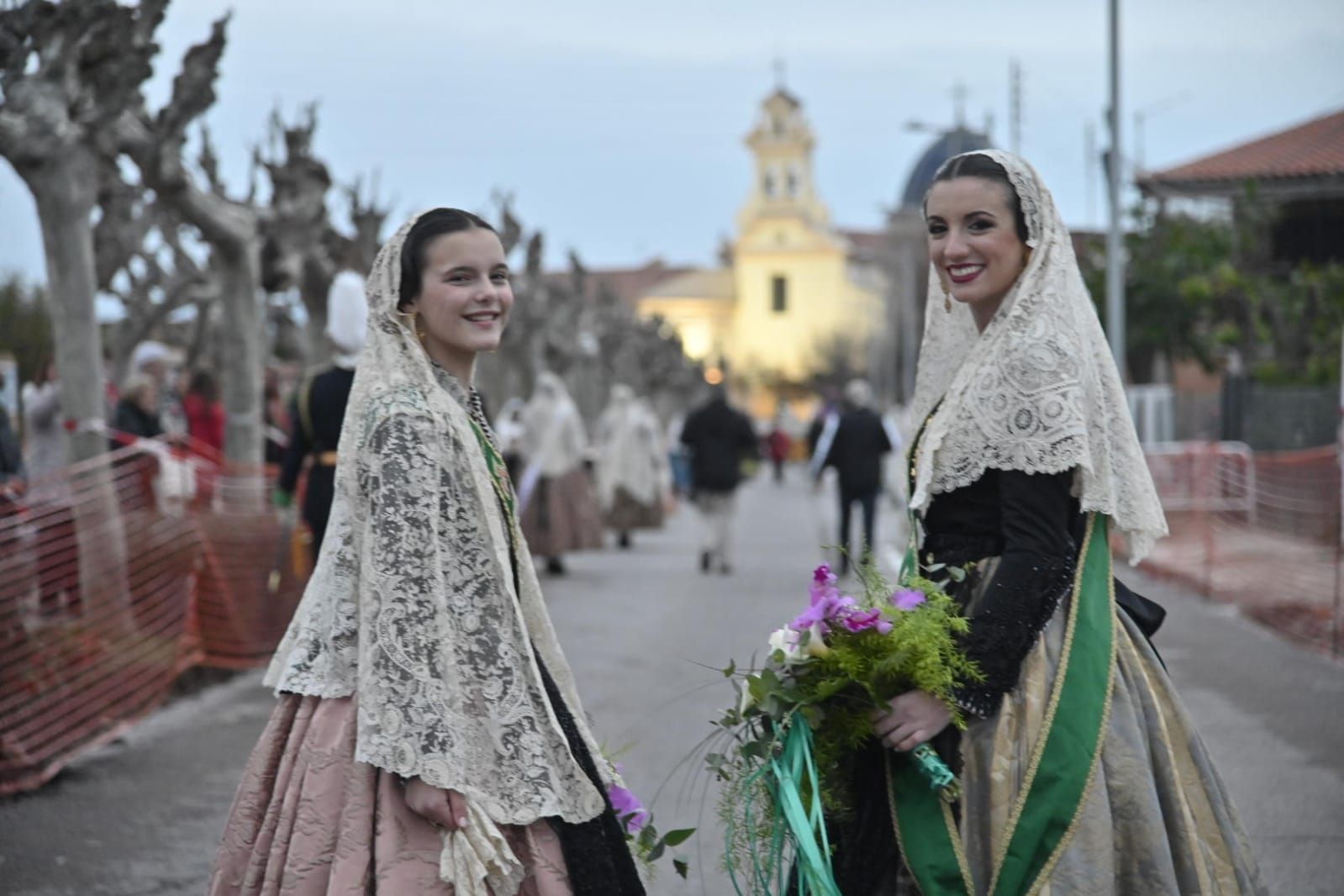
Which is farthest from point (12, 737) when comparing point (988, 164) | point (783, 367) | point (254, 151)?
point (783, 367)

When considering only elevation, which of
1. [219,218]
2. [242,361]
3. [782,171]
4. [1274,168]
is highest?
[782,171]

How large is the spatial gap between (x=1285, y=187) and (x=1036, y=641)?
28.9m

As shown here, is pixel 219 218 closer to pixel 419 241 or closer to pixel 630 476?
pixel 419 241

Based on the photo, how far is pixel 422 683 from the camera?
3262 mm

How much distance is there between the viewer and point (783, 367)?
96.6 m

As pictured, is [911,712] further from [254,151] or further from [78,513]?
[254,151]

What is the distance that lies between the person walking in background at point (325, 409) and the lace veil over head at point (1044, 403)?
4543 mm

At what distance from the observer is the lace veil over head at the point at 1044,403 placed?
324cm

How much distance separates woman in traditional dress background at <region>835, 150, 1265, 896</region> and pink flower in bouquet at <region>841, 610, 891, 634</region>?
146 millimetres

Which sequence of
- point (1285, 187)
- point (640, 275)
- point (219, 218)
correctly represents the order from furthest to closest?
point (640, 275)
point (1285, 187)
point (219, 218)

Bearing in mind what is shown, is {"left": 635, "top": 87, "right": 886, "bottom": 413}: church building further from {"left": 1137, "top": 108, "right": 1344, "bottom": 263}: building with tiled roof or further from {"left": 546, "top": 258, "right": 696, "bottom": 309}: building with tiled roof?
{"left": 1137, "top": 108, "right": 1344, "bottom": 263}: building with tiled roof

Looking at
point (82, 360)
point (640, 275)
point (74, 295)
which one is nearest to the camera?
point (74, 295)

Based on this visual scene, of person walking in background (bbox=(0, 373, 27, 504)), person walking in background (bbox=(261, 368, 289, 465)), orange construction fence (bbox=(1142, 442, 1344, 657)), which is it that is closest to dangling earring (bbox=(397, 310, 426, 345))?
person walking in background (bbox=(0, 373, 27, 504))

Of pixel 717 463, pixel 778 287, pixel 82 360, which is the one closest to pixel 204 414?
pixel 82 360
